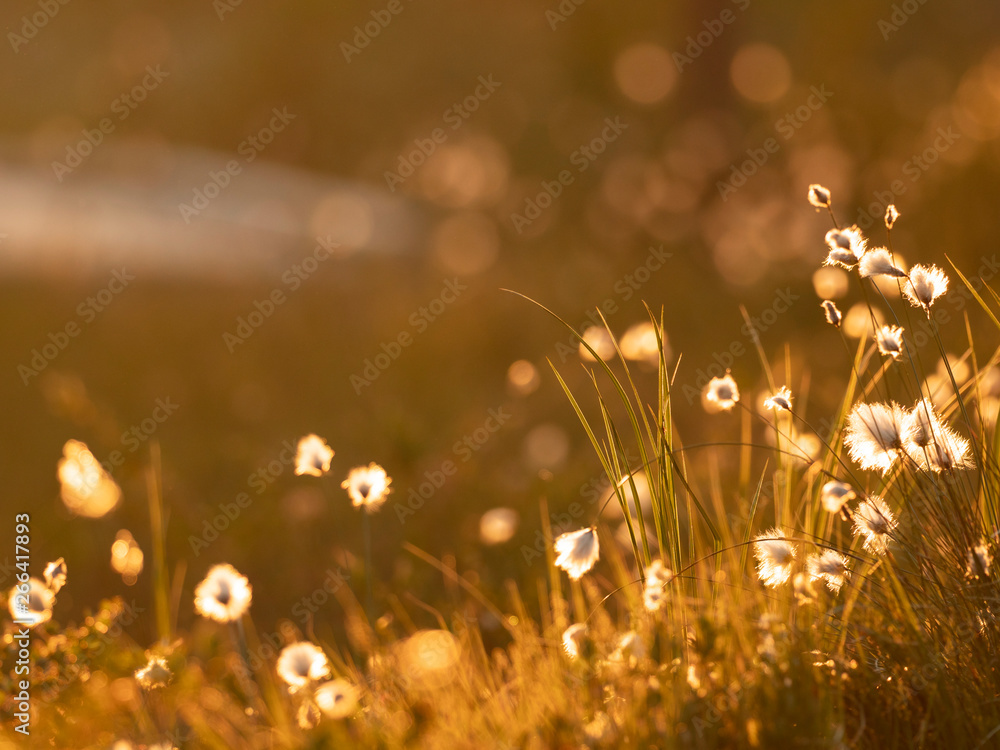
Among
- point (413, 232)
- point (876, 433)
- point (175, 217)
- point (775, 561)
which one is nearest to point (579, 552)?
point (775, 561)

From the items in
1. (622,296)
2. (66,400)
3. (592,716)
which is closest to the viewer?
(592,716)

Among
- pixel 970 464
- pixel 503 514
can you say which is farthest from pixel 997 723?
pixel 503 514

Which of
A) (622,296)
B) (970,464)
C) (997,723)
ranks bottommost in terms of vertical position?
(997,723)

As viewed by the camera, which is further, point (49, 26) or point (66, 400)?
point (49, 26)

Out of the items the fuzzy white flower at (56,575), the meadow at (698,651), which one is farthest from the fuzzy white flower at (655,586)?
the fuzzy white flower at (56,575)

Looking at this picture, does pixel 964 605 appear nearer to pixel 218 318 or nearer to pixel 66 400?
pixel 66 400

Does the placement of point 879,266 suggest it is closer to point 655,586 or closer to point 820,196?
point 820,196

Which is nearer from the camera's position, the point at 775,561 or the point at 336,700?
the point at 336,700
